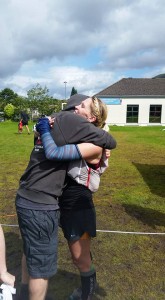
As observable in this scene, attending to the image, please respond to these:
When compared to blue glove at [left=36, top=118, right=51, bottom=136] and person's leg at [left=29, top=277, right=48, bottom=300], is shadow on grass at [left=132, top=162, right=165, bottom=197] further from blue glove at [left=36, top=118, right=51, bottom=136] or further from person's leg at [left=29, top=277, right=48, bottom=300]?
blue glove at [left=36, top=118, right=51, bottom=136]

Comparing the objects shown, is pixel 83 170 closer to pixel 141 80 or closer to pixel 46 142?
pixel 46 142

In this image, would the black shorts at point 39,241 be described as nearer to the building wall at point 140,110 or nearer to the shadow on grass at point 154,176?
the shadow on grass at point 154,176

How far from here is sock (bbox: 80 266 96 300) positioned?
8.61 feet

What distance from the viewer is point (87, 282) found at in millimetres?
2648

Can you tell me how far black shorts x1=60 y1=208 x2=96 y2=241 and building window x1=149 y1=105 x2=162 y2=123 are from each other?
3653 centimetres

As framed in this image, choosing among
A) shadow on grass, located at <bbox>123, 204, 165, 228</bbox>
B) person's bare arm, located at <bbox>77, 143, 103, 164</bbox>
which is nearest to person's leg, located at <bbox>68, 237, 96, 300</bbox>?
person's bare arm, located at <bbox>77, 143, 103, 164</bbox>

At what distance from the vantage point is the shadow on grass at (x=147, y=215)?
186 inches

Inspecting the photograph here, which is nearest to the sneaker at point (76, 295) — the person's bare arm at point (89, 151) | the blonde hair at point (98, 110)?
the person's bare arm at point (89, 151)

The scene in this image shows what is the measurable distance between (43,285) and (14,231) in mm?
2228

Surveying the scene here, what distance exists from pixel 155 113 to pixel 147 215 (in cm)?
3434

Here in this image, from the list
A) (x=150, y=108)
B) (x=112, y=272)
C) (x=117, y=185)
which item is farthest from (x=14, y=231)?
(x=150, y=108)

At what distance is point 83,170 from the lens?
7.46 ft

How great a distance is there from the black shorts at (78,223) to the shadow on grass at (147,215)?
241 centimetres

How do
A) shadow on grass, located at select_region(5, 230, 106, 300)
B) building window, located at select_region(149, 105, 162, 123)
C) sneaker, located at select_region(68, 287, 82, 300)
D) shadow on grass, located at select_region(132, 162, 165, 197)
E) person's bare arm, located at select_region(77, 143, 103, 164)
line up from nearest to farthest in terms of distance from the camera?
person's bare arm, located at select_region(77, 143, 103, 164)
sneaker, located at select_region(68, 287, 82, 300)
shadow on grass, located at select_region(5, 230, 106, 300)
shadow on grass, located at select_region(132, 162, 165, 197)
building window, located at select_region(149, 105, 162, 123)
